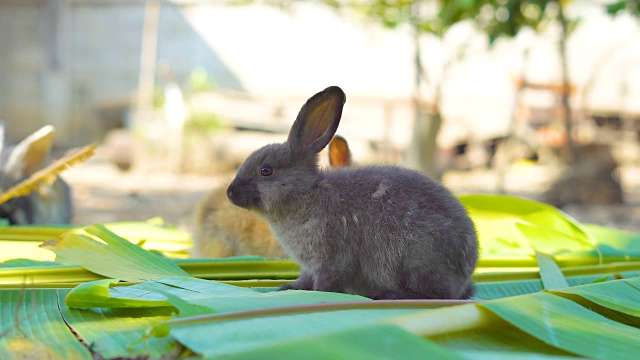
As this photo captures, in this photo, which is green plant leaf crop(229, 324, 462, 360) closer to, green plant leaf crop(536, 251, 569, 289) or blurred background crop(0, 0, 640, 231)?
green plant leaf crop(536, 251, 569, 289)

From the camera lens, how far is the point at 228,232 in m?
3.27

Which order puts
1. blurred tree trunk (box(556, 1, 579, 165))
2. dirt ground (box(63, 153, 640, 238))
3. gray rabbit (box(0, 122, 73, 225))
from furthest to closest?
blurred tree trunk (box(556, 1, 579, 165)), dirt ground (box(63, 153, 640, 238)), gray rabbit (box(0, 122, 73, 225))

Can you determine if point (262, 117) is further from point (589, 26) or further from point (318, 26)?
point (589, 26)

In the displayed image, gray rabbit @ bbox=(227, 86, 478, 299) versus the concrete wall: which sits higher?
the concrete wall

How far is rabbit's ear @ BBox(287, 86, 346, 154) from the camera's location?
2.09 m

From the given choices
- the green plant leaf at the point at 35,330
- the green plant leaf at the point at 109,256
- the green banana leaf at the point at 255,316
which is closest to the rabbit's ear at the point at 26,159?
the green banana leaf at the point at 255,316

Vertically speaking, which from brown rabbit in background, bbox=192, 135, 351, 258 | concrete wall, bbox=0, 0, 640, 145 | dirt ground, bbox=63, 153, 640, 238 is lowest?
dirt ground, bbox=63, 153, 640, 238

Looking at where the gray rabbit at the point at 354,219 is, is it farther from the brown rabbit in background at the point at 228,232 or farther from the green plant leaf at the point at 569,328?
the brown rabbit in background at the point at 228,232

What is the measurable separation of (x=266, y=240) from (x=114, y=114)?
1501 cm

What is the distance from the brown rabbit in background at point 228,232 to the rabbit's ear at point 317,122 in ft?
2.67

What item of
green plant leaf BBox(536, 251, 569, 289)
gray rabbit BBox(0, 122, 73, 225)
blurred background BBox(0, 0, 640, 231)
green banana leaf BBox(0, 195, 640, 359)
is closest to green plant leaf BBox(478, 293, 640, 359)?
green banana leaf BBox(0, 195, 640, 359)

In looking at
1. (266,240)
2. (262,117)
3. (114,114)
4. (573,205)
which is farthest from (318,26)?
(266,240)

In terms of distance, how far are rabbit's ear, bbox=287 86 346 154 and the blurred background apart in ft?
27.3

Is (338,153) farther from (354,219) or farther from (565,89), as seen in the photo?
(565,89)
